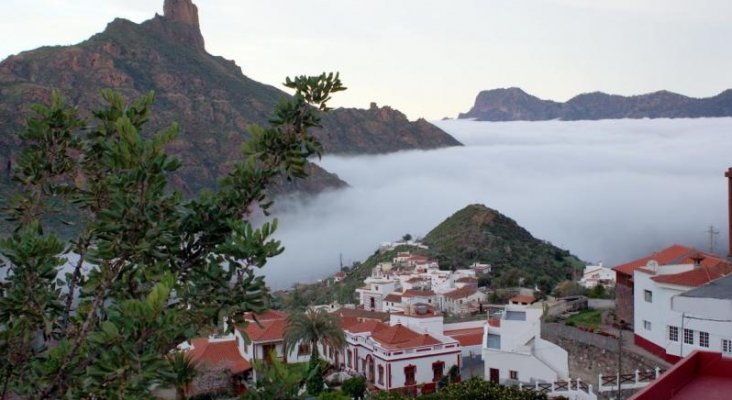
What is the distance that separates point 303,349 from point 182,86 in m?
84.3

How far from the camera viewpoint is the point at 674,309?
68.4 ft

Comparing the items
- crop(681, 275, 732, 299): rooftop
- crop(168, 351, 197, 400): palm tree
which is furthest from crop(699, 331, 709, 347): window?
crop(168, 351, 197, 400): palm tree

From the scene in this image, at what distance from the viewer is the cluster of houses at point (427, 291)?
1848 inches

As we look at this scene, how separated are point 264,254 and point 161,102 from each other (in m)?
96.3

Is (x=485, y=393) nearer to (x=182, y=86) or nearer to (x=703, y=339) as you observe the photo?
(x=703, y=339)

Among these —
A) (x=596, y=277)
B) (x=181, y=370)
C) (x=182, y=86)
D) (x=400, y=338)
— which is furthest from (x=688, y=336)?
(x=182, y=86)

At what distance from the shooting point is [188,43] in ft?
421

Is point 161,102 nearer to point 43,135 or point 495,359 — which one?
point 495,359

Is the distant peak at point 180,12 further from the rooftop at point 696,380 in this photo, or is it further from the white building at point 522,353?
the rooftop at point 696,380

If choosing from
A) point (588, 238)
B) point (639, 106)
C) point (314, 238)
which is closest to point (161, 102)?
point (314, 238)

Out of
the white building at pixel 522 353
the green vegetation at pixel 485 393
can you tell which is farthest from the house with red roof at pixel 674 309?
the green vegetation at pixel 485 393

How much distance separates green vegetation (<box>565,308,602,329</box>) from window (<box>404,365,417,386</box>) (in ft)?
21.7

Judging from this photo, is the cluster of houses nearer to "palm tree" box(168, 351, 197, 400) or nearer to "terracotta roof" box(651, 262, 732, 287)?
"terracotta roof" box(651, 262, 732, 287)

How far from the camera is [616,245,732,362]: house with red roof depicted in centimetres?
1970
